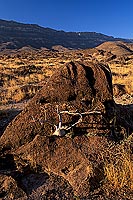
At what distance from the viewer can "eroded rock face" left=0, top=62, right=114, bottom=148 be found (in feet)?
20.5

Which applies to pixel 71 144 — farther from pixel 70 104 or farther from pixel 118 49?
pixel 118 49

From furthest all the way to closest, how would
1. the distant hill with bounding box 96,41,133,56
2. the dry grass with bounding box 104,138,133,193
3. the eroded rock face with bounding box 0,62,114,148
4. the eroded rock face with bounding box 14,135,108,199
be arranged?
1. the distant hill with bounding box 96,41,133,56
2. the eroded rock face with bounding box 0,62,114,148
3. the eroded rock face with bounding box 14,135,108,199
4. the dry grass with bounding box 104,138,133,193

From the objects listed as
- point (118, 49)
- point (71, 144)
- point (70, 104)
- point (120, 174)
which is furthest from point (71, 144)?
point (118, 49)

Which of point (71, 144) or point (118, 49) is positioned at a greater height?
point (118, 49)

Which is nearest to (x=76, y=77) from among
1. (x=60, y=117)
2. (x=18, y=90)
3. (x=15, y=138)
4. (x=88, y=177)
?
(x=60, y=117)

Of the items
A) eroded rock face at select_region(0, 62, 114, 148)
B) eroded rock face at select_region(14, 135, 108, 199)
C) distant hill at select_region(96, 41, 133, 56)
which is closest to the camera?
eroded rock face at select_region(14, 135, 108, 199)

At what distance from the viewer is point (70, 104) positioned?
6.73 metres

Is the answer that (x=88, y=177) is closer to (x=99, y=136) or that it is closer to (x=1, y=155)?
(x=99, y=136)

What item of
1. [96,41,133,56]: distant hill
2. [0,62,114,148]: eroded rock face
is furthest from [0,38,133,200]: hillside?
[96,41,133,56]: distant hill

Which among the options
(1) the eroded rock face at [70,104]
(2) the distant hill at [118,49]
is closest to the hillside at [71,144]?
(1) the eroded rock face at [70,104]

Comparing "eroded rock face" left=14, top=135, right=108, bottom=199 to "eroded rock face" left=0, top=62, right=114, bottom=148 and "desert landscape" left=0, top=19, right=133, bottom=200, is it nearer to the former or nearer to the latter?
"desert landscape" left=0, top=19, right=133, bottom=200

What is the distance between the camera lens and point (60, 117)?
619cm

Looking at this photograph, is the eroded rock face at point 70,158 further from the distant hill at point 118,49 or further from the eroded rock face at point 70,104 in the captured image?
the distant hill at point 118,49

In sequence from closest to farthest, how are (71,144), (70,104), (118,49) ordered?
(71,144) < (70,104) < (118,49)
